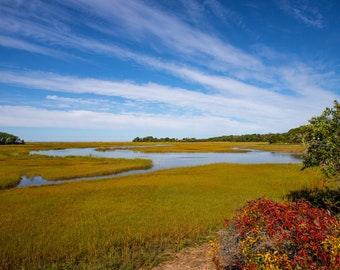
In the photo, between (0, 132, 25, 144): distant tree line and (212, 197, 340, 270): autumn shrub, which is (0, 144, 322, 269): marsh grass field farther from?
(0, 132, 25, 144): distant tree line

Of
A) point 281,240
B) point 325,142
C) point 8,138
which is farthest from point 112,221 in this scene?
point 8,138

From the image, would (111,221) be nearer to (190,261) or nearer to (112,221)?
(112,221)

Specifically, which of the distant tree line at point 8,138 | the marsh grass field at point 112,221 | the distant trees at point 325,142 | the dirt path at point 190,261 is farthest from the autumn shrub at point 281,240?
the distant tree line at point 8,138

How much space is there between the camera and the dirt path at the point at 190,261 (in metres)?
7.55

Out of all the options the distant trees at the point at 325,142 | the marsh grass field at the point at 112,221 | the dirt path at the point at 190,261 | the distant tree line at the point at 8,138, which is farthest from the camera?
the distant tree line at the point at 8,138

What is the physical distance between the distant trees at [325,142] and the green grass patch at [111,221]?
194 inches

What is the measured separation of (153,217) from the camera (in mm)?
12242

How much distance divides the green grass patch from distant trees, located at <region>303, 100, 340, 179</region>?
16.1 ft

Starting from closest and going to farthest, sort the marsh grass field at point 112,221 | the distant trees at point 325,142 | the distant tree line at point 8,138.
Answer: the marsh grass field at point 112,221
the distant trees at point 325,142
the distant tree line at point 8,138

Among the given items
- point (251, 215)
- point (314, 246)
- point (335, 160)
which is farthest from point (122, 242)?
→ point (335, 160)

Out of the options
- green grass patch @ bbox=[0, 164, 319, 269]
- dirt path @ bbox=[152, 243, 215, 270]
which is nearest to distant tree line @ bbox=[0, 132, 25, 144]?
green grass patch @ bbox=[0, 164, 319, 269]

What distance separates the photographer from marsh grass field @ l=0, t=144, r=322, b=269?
8.31m

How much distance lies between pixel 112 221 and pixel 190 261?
5.03m

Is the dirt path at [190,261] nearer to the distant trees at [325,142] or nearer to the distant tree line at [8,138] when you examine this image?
the distant trees at [325,142]
